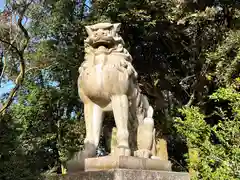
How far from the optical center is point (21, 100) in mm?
17859

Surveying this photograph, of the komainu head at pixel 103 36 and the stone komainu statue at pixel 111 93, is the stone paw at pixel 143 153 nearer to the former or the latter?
the stone komainu statue at pixel 111 93

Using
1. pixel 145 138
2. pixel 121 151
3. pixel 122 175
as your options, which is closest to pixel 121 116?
pixel 121 151

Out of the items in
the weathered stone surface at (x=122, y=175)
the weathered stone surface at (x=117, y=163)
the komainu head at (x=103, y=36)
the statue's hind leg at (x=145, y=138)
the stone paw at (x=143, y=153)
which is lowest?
the weathered stone surface at (x=122, y=175)

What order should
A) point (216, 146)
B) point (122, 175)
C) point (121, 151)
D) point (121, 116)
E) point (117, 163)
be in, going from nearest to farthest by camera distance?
point (122, 175), point (117, 163), point (121, 151), point (121, 116), point (216, 146)

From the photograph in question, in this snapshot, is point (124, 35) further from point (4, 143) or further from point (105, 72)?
point (105, 72)

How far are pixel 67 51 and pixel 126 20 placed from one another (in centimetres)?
243

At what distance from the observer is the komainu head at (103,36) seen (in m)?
5.07

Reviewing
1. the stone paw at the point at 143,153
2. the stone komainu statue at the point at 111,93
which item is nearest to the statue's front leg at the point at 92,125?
the stone komainu statue at the point at 111,93

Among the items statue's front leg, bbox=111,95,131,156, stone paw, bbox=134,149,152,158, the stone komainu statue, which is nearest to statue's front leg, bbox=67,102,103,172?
the stone komainu statue

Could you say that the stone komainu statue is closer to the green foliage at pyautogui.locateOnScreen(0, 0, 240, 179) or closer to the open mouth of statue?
the open mouth of statue

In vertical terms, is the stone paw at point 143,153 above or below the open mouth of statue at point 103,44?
below

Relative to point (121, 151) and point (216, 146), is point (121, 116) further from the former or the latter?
point (216, 146)

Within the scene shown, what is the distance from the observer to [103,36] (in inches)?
199

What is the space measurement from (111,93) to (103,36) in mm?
768
